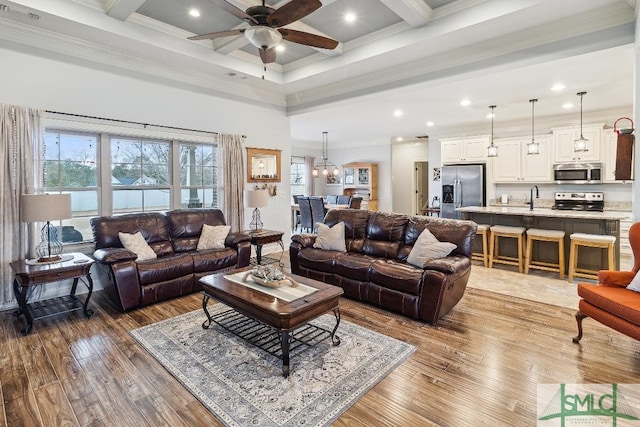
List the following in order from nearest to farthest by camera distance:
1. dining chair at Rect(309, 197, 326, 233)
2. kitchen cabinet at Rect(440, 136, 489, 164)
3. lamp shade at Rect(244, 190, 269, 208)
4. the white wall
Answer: the white wall → lamp shade at Rect(244, 190, 269, 208) → kitchen cabinet at Rect(440, 136, 489, 164) → dining chair at Rect(309, 197, 326, 233)

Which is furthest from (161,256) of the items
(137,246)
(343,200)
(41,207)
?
(343,200)

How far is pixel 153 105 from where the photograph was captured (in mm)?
4777

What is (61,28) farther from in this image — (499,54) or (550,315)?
(550,315)

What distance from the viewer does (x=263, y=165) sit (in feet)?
20.5

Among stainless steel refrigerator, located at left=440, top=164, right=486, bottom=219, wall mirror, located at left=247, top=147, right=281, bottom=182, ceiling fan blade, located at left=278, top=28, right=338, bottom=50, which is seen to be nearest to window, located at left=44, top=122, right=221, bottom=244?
wall mirror, located at left=247, top=147, right=281, bottom=182

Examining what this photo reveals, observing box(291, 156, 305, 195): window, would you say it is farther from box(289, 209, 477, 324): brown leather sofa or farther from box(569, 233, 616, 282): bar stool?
box(569, 233, 616, 282): bar stool

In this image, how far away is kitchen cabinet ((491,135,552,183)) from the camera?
23.0 feet

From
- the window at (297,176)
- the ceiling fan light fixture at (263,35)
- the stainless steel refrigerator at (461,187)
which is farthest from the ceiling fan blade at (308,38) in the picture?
the window at (297,176)

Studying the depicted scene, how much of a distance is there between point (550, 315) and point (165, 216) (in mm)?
4785

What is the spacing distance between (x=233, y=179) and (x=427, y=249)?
3.40m

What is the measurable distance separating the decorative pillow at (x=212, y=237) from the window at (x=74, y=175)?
55.0 inches

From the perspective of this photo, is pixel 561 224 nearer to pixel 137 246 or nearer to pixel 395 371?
pixel 395 371

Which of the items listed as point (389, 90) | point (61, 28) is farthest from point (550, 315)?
point (61, 28)

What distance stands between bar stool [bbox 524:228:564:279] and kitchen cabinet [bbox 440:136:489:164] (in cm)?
309
